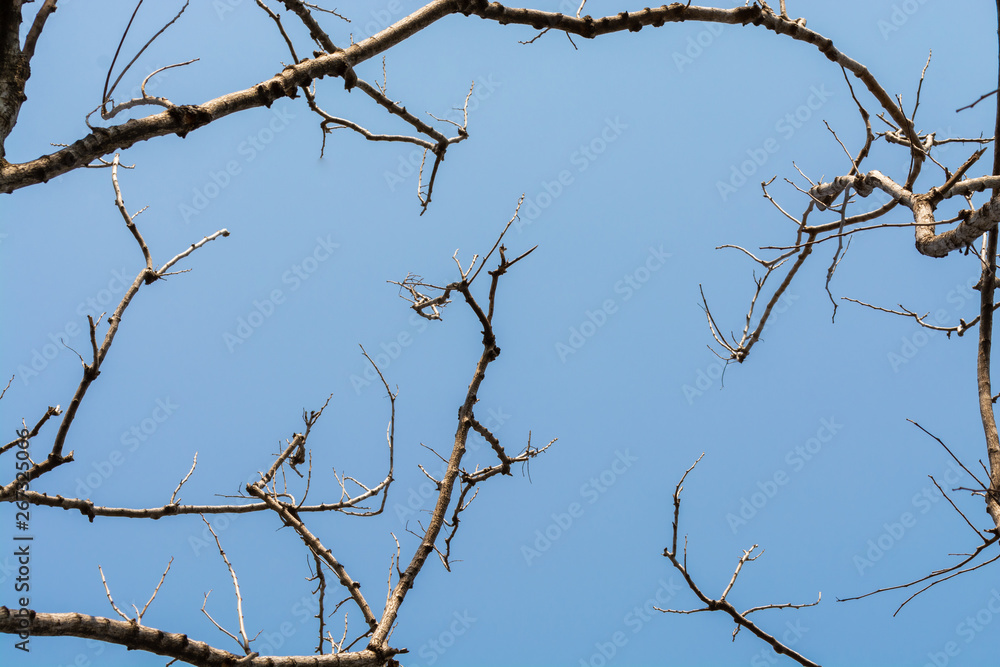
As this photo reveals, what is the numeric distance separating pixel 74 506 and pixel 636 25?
215 inches

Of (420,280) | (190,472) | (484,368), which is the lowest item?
(190,472)

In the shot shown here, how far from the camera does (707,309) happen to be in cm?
540

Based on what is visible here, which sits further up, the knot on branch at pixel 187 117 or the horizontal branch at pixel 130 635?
the knot on branch at pixel 187 117

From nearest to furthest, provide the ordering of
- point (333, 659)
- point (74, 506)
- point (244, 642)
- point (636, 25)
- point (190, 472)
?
point (244, 642) → point (333, 659) → point (636, 25) → point (74, 506) → point (190, 472)

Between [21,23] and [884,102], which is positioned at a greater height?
[884,102]

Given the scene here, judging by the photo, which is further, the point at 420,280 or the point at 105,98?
the point at 420,280

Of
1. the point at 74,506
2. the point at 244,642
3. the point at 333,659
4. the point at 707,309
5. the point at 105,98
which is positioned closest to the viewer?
the point at 105,98

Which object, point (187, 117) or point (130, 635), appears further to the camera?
point (130, 635)

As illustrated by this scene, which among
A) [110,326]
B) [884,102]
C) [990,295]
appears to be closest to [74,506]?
[110,326]

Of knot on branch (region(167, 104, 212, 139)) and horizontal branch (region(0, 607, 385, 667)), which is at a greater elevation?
knot on branch (region(167, 104, 212, 139))

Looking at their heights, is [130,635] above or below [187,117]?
below

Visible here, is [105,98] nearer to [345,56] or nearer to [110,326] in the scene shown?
[345,56]

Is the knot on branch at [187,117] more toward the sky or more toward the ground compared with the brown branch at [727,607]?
more toward the sky

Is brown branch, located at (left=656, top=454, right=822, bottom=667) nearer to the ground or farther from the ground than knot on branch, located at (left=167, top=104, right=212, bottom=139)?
nearer to the ground
